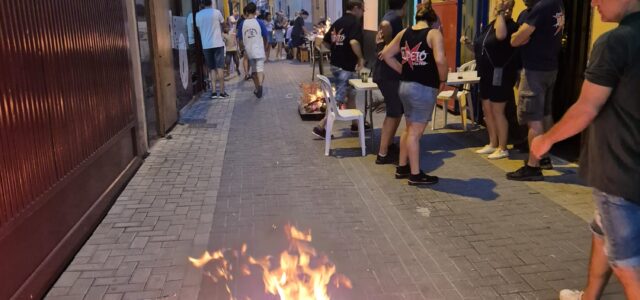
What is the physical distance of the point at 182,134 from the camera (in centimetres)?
853

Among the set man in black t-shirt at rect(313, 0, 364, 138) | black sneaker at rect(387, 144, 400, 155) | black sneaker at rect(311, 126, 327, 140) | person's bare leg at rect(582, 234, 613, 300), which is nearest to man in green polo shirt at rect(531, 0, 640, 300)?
person's bare leg at rect(582, 234, 613, 300)

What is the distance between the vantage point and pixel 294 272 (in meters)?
3.91

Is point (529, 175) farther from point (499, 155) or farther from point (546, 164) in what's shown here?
point (499, 155)

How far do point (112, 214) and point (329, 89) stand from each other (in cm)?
300

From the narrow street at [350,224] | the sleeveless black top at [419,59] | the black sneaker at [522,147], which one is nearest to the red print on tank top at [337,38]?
the narrow street at [350,224]

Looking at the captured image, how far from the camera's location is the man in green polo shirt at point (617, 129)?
2479mm

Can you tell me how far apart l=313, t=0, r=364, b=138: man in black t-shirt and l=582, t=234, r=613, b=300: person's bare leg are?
516cm

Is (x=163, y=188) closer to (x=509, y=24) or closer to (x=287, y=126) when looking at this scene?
(x=287, y=126)

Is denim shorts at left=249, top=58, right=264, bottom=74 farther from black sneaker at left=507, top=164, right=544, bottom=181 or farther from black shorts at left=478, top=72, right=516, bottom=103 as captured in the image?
black sneaker at left=507, top=164, right=544, bottom=181

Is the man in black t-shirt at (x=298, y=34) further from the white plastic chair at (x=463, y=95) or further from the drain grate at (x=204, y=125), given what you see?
the white plastic chair at (x=463, y=95)

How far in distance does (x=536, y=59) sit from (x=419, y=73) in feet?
4.18

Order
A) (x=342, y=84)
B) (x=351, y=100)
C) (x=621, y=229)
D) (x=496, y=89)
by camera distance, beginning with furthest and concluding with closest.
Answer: (x=351, y=100) < (x=342, y=84) < (x=496, y=89) < (x=621, y=229)

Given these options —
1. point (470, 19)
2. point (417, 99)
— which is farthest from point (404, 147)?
point (470, 19)

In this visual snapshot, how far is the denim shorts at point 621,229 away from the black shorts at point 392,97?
12.9ft
